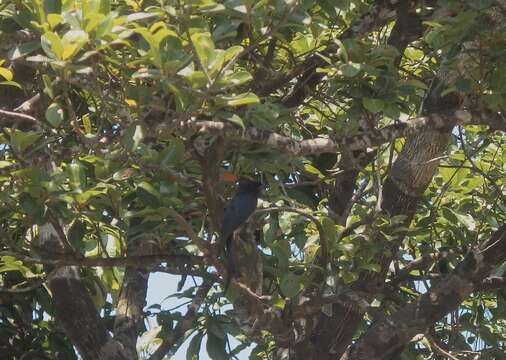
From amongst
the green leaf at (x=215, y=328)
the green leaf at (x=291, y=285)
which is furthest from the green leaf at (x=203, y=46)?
the green leaf at (x=215, y=328)

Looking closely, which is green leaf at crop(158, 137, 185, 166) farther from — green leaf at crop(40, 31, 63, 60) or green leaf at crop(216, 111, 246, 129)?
green leaf at crop(40, 31, 63, 60)

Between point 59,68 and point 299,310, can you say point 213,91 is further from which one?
point 299,310

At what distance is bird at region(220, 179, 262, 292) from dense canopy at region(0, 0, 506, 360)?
4 cm

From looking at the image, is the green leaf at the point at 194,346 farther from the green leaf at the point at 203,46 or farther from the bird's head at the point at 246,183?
the green leaf at the point at 203,46

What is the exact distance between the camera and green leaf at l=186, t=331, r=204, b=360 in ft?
17.7

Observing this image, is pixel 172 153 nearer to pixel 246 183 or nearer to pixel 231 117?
pixel 231 117

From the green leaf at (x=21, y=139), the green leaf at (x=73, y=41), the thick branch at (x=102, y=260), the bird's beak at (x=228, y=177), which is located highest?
the bird's beak at (x=228, y=177)

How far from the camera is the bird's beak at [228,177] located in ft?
16.0

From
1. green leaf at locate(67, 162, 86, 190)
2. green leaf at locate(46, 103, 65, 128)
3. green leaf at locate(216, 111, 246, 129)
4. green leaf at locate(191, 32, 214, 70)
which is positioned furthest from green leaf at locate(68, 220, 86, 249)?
green leaf at locate(191, 32, 214, 70)

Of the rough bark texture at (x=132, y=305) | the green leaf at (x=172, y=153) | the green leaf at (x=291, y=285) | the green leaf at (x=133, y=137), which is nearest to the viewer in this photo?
the green leaf at (x=133, y=137)

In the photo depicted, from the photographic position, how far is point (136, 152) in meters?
4.26

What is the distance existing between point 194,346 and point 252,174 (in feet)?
3.59

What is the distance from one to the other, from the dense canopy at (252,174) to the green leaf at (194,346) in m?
0.01

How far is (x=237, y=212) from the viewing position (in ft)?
14.9
